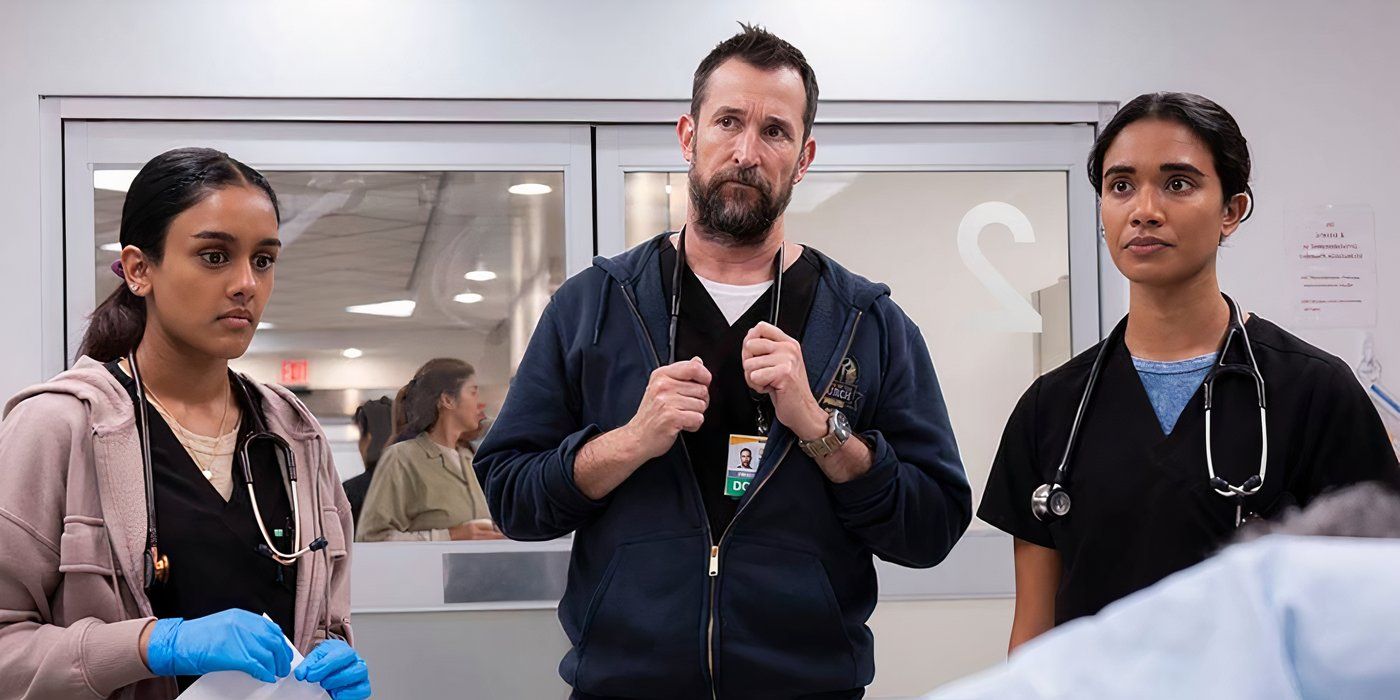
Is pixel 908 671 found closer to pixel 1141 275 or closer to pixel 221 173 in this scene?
pixel 1141 275

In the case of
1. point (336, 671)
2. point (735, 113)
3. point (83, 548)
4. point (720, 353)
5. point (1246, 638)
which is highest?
point (735, 113)

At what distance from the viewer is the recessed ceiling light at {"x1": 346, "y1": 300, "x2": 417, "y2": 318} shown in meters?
3.36

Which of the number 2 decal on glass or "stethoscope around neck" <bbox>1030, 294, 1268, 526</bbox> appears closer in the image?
"stethoscope around neck" <bbox>1030, 294, 1268, 526</bbox>

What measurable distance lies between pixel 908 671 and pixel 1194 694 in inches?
117

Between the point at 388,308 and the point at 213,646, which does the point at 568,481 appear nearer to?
the point at 213,646

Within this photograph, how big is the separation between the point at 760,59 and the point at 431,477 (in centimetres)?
178

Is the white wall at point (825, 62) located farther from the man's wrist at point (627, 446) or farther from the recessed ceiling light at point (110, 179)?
the man's wrist at point (627, 446)

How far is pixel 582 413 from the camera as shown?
78.4 inches

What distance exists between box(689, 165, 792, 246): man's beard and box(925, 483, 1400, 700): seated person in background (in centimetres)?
137

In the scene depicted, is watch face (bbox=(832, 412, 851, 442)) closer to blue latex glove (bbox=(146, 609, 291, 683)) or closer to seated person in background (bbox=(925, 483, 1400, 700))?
blue latex glove (bbox=(146, 609, 291, 683))

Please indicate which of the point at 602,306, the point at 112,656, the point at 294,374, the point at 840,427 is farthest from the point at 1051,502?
the point at 294,374

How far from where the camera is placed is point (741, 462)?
1.90 metres

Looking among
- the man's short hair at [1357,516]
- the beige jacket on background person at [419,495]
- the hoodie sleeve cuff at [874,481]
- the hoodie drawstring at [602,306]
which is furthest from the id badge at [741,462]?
the beige jacket on background person at [419,495]

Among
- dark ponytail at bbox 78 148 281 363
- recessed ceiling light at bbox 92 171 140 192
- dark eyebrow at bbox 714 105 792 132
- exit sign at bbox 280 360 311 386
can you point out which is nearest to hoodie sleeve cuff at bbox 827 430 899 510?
dark eyebrow at bbox 714 105 792 132
